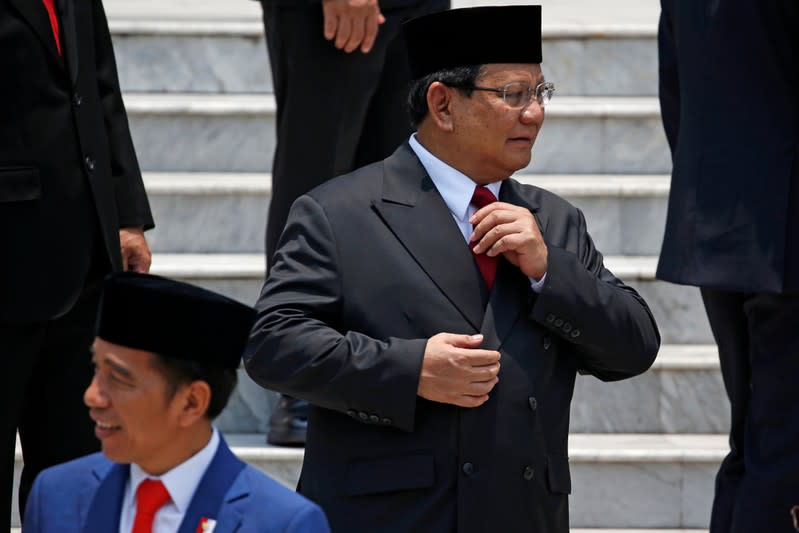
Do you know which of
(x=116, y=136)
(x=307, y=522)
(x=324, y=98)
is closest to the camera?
(x=307, y=522)

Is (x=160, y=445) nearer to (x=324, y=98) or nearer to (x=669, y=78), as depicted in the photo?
(x=669, y=78)

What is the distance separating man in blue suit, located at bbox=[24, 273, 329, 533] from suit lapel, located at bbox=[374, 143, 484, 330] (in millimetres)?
811

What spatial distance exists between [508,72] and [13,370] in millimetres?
1165

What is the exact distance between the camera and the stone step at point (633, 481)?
191 inches

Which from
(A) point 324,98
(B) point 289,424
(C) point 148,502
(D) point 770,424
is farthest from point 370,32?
(C) point 148,502

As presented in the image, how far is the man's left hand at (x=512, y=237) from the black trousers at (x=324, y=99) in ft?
5.09

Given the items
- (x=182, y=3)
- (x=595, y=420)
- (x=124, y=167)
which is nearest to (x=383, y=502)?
(x=124, y=167)

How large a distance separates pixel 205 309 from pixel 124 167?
1431 millimetres

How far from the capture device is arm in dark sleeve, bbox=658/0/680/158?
13.1 ft

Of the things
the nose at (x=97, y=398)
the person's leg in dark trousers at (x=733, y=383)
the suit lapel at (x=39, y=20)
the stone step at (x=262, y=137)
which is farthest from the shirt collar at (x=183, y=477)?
the stone step at (x=262, y=137)

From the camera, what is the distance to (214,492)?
8.35 feet

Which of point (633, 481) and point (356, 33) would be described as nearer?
point (356, 33)

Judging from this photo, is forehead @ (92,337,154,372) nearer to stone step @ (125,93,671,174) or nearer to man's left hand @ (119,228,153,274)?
man's left hand @ (119,228,153,274)

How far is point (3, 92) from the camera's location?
357 cm
